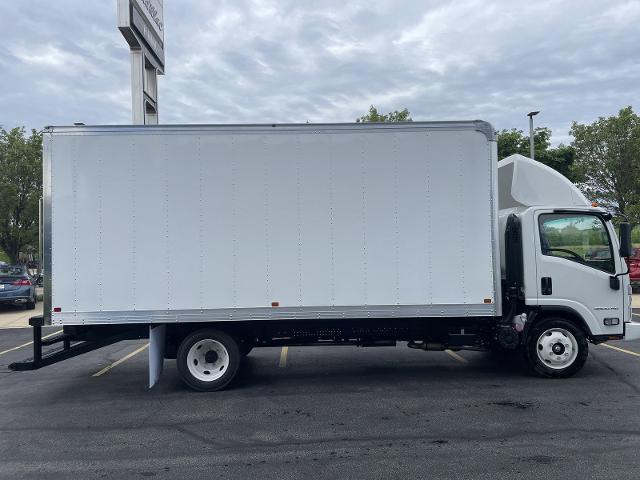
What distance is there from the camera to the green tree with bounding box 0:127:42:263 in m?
20.6

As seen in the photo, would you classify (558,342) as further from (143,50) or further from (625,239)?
(143,50)

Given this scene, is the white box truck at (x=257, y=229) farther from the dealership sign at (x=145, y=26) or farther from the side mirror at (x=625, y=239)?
the dealership sign at (x=145, y=26)

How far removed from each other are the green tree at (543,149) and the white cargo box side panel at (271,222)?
53.4 ft

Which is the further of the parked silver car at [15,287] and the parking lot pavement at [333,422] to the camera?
the parked silver car at [15,287]

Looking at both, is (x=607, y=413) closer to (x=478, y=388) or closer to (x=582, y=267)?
(x=478, y=388)

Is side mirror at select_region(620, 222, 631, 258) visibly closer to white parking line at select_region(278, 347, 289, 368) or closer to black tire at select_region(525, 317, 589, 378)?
black tire at select_region(525, 317, 589, 378)

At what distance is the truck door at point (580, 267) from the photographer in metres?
→ 6.98

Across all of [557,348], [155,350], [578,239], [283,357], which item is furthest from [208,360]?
[578,239]

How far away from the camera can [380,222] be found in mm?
6637

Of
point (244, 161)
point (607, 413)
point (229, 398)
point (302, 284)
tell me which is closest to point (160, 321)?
point (229, 398)

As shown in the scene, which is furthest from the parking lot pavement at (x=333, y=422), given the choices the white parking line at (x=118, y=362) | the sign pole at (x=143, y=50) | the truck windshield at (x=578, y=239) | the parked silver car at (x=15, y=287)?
the parked silver car at (x=15, y=287)

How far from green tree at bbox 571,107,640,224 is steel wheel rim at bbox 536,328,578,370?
47.9 feet

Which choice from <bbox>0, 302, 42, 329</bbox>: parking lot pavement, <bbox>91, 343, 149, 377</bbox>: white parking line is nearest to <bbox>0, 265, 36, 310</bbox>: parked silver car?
<bbox>0, 302, 42, 329</bbox>: parking lot pavement

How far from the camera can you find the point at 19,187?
822 inches
